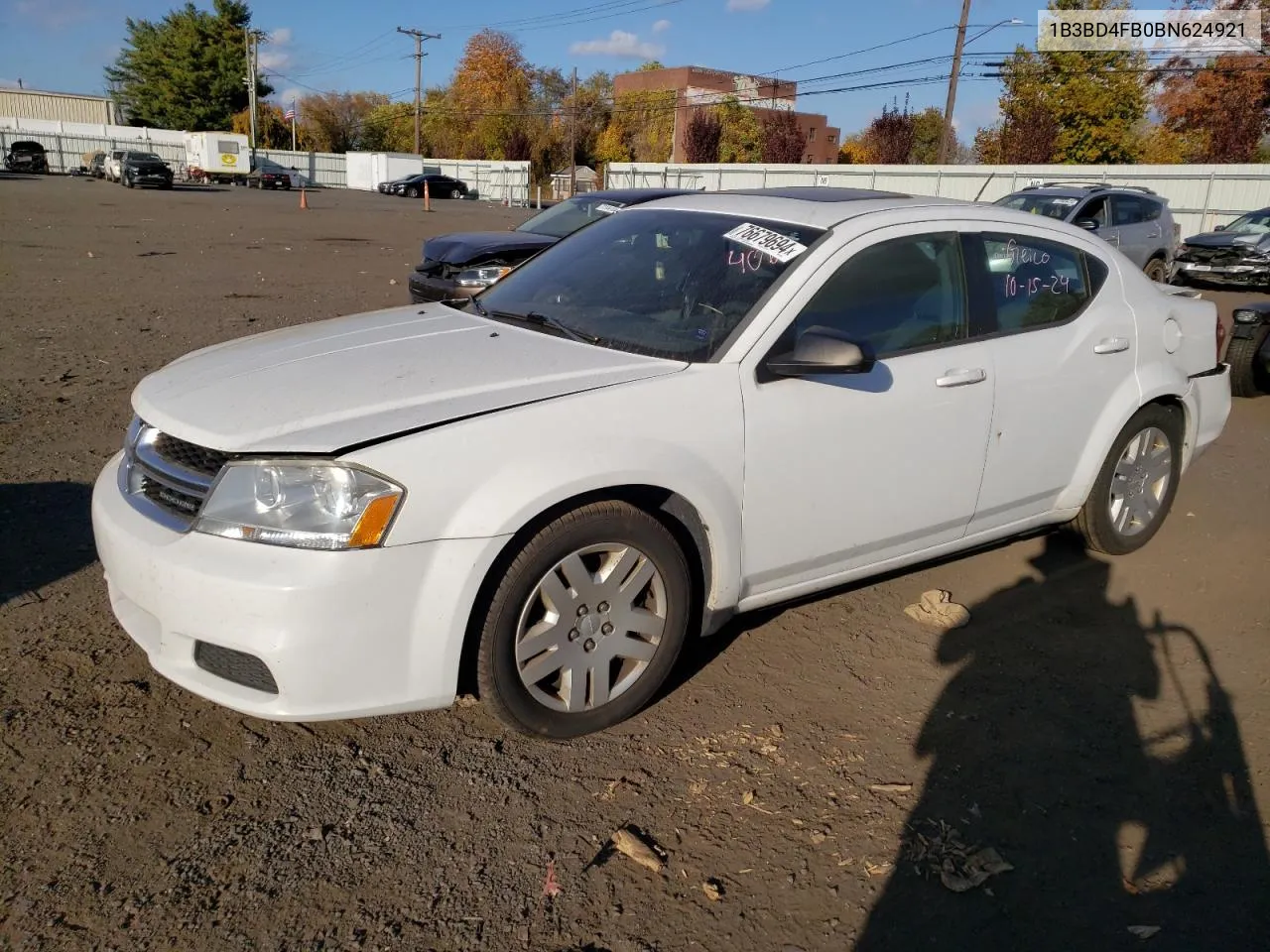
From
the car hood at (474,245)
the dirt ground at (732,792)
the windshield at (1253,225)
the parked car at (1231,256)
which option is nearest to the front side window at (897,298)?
the dirt ground at (732,792)

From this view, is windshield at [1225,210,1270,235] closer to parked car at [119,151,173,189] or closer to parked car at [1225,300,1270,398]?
parked car at [1225,300,1270,398]

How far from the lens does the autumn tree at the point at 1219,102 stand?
129 feet

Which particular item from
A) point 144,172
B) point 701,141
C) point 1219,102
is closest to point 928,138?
point 701,141

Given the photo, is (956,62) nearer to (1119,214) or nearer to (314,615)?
(1119,214)

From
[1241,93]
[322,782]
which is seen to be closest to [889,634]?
[322,782]

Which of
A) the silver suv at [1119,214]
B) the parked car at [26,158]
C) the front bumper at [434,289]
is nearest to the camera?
the front bumper at [434,289]

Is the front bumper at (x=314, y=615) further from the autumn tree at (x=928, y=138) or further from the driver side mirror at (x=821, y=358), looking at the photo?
the autumn tree at (x=928, y=138)

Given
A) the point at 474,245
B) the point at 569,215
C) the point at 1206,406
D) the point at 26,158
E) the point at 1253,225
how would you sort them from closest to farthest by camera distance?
the point at 1206,406, the point at 474,245, the point at 569,215, the point at 1253,225, the point at 26,158

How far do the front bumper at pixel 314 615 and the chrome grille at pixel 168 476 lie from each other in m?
0.07

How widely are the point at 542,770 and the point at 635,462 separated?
38.8 inches

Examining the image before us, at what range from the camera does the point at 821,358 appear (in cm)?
304

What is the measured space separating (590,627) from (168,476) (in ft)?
4.37

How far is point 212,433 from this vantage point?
268 centimetres

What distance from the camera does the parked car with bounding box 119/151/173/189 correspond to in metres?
42.7
